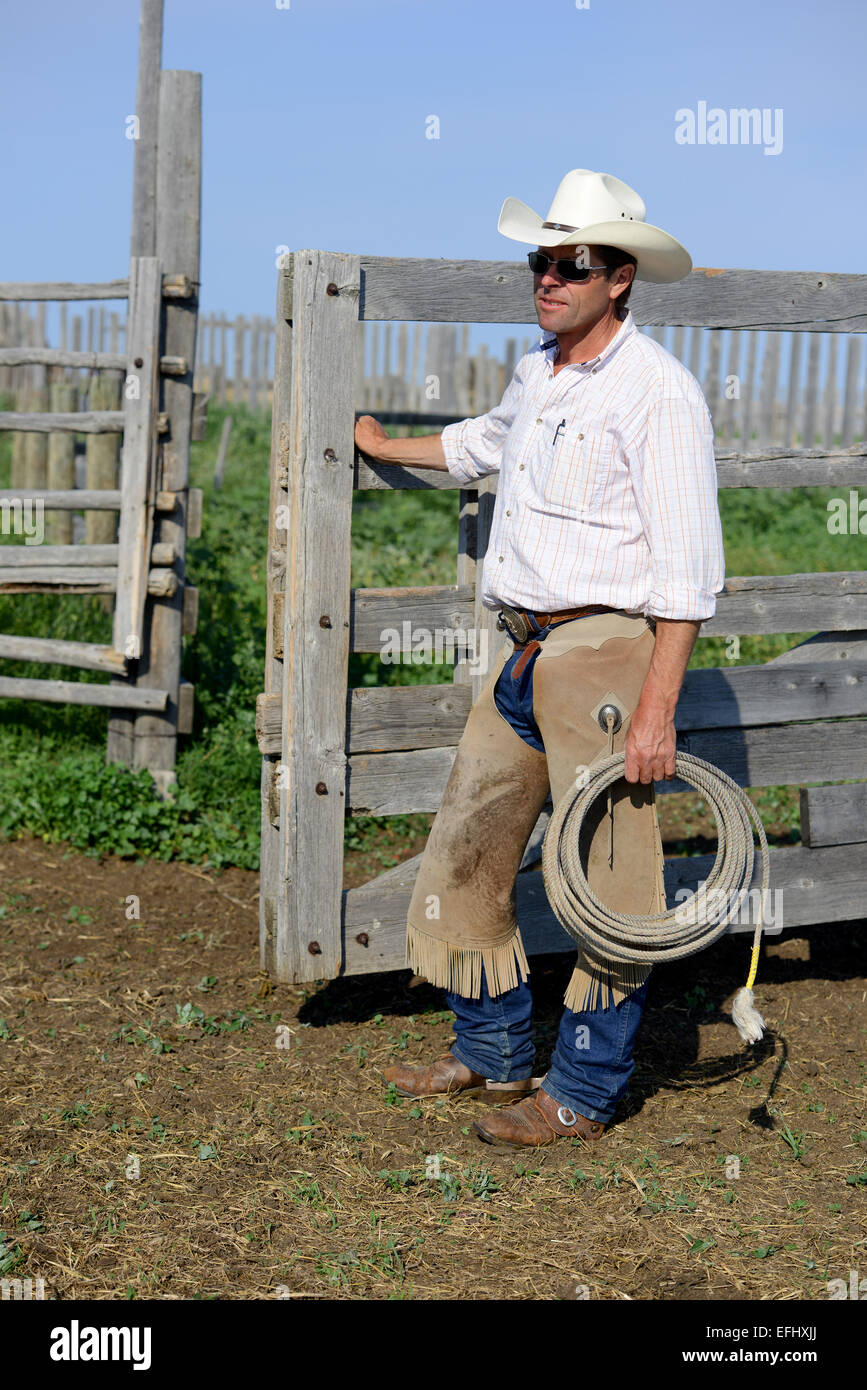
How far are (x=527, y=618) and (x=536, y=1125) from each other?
143cm

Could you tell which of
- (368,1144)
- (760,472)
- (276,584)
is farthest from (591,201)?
(368,1144)

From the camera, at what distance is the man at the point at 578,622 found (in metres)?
3.25

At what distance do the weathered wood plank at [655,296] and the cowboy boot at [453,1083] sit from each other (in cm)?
228

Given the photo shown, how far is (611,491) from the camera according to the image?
131 inches

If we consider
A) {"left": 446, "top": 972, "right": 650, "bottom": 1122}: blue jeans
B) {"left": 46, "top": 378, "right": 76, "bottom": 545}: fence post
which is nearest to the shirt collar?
{"left": 446, "top": 972, "right": 650, "bottom": 1122}: blue jeans

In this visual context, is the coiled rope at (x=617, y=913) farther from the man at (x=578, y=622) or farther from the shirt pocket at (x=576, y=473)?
the shirt pocket at (x=576, y=473)

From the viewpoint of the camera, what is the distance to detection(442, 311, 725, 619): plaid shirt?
3.21 meters

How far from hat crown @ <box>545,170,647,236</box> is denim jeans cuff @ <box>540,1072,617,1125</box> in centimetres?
232

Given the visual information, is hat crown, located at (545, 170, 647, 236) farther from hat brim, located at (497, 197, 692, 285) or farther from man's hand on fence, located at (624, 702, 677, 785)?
man's hand on fence, located at (624, 702, 677, 785)

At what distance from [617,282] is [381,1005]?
2600 millimetres

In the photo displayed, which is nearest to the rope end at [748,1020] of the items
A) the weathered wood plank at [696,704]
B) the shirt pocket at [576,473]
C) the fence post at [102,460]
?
the weathered wood plank at [696,704]

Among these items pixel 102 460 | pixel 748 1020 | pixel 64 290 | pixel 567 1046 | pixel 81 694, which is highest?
pixel 64 290

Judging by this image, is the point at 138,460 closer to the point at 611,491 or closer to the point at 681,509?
the point at 611,491
